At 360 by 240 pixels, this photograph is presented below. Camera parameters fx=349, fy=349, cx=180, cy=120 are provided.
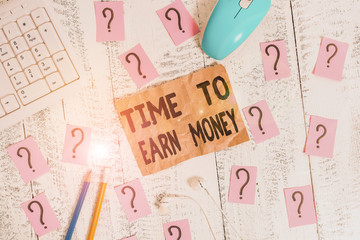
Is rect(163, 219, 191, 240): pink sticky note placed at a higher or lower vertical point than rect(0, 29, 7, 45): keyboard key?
lower

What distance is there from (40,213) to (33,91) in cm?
27

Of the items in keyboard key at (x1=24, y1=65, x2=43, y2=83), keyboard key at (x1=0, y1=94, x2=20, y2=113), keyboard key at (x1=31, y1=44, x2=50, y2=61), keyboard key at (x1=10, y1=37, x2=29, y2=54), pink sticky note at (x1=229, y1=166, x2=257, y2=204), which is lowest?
pink sticky note at (x1=229, y1=166, x2=257, y2=204)

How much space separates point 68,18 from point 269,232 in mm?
653

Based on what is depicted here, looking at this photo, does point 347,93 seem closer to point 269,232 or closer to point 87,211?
point 269,232

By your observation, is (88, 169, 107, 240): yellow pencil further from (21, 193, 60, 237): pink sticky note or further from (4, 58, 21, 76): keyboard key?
(4, 58, 21, 76): keyboard key

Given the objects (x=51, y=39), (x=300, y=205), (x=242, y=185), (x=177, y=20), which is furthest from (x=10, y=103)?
(x=300, y=205)

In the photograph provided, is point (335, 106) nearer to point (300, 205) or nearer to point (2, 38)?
point (300, 205)

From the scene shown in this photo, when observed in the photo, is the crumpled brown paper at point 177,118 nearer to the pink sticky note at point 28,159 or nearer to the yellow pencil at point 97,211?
the yellow pencil at point 97,211

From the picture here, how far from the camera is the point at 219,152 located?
0.78 m

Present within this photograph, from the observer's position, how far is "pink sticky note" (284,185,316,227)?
0.79 metres

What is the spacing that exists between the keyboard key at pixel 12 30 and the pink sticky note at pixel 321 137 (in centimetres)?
66

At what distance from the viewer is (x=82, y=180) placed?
2.51 ft

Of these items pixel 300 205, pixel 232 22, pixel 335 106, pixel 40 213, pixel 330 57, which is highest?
pixel 232 22

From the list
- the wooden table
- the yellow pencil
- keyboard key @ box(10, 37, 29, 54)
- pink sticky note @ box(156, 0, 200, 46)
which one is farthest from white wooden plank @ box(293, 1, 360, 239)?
keyboard key @ box(10, 37, 29, 54)
